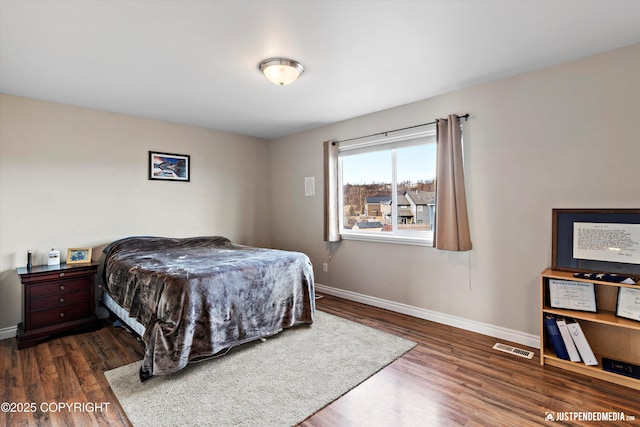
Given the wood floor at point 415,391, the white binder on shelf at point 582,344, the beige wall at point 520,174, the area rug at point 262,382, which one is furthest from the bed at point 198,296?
the white binder on shelf at point 582,344

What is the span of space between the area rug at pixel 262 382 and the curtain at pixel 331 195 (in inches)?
59.7

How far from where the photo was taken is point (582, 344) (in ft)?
7.32

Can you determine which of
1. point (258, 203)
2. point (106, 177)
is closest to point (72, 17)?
point (106, 177)

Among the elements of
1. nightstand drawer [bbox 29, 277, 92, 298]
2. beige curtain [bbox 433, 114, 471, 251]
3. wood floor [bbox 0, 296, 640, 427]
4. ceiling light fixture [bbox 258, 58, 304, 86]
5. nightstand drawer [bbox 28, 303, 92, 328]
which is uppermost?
ceiling light fixture [bbox 258, 58, 304, 86]

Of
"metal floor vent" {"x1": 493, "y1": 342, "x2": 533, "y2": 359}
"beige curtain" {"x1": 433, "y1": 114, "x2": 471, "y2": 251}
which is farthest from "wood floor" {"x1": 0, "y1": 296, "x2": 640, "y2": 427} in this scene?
"beige curtain" {"x1": 433, "y1": 114, "x2": 471, "y2": 251}

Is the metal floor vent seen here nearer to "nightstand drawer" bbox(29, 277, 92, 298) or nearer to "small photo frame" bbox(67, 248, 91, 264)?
"nightstand drawer" bbox(29, 277, 92, 298)

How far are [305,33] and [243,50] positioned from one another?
0.51 meters

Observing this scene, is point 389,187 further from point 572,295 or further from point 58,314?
point 58,314

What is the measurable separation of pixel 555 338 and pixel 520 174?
4.35 ft

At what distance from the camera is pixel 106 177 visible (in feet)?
11.9

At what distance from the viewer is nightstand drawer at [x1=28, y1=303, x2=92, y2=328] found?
2.84 meters

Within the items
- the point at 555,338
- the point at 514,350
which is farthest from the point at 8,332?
the point at 555,338

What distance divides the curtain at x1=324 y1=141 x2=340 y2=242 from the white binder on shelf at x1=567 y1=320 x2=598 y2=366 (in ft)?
8.38

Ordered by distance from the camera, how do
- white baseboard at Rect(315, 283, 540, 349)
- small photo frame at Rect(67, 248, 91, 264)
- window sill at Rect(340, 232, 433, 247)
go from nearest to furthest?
white baseboard at Rect(315, 283, 540, 349), small photo frame at Rect(67, 248, 91, 264), window sill at Rect(340, 232, 433, 247)
